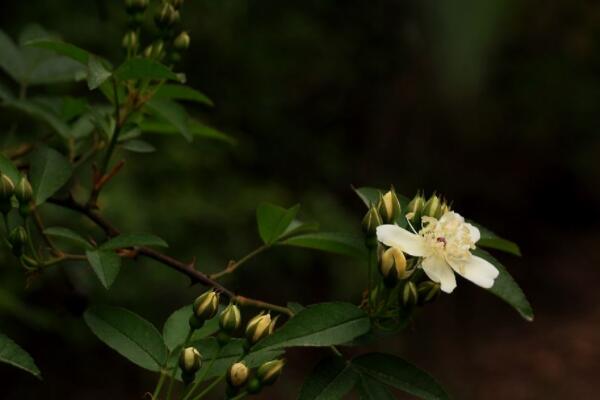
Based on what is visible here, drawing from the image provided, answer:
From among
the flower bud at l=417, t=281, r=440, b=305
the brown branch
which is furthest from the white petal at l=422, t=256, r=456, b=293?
the brown branch

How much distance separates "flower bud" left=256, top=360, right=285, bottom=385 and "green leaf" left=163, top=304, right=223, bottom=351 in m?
0.06

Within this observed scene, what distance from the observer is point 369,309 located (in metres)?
0.68

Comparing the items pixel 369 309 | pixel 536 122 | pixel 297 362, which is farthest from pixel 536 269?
pixel 369 309

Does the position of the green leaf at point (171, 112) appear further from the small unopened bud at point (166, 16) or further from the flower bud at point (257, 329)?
the flower bud at point (257, 329)

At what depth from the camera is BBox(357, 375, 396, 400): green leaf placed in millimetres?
650

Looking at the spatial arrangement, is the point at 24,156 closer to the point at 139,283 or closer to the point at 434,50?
the point at 139,283

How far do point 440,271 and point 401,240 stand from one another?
36 millimetres

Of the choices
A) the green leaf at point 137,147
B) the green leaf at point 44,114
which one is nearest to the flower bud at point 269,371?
the green leaf at point 137,147

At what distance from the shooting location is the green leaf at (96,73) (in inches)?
29.5

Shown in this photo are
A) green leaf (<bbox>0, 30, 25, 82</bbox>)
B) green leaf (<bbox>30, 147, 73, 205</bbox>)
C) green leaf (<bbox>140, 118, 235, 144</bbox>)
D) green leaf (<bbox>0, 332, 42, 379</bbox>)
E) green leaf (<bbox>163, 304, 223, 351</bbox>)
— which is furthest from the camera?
green leaf (<bbox>0, 30, 25, 82</bbox>)

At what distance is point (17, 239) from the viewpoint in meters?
0.74

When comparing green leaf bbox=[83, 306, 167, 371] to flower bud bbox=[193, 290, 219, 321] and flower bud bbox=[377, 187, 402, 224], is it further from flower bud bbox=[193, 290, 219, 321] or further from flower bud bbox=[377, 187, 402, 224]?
flower bud bbox=[377, 187, 402, 224]

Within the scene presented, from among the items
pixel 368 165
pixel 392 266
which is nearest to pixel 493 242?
pixel 392 266

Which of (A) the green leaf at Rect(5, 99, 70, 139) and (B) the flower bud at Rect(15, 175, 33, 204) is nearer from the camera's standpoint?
(B) the flower bud at Rect(15, 175, 33, 204)
